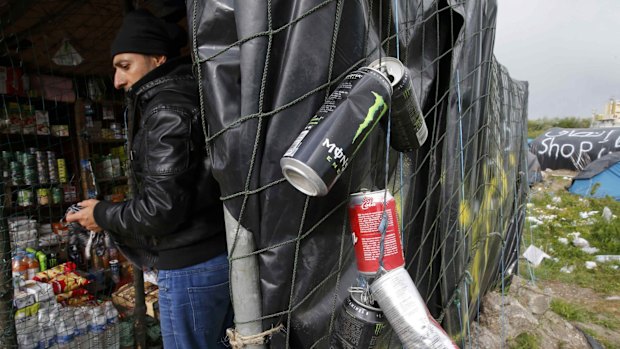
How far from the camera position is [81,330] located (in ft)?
9.56

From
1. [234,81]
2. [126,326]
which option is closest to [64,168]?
[126,326]

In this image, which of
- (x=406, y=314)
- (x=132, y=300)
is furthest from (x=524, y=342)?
(x=132, y=300)

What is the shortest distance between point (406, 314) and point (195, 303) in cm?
110

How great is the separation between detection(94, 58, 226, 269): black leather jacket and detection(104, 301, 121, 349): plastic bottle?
170 cm

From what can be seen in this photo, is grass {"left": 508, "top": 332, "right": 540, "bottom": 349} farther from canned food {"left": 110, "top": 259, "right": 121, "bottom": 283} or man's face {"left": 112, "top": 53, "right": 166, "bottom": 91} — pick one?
canned food {"left": 110, "top": 259, "right": 121, "bottom": 283}

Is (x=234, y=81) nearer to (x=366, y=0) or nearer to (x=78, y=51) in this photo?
(x=366, y=0)

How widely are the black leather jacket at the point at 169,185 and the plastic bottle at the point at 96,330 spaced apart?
1.64 m

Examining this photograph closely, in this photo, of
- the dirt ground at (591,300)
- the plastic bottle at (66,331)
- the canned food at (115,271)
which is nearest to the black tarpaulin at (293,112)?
the plastic bottle at (66,331)

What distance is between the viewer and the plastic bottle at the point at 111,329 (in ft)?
9.92

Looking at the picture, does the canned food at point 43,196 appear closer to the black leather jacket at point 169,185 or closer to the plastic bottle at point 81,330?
the plastic bottle at point 81,330

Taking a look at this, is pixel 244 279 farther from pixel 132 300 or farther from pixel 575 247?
pixel 575 247

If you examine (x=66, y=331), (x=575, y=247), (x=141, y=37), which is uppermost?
(x=141, y=37)

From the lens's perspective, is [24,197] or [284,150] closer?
[284,150]

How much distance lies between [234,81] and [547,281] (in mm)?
6514
